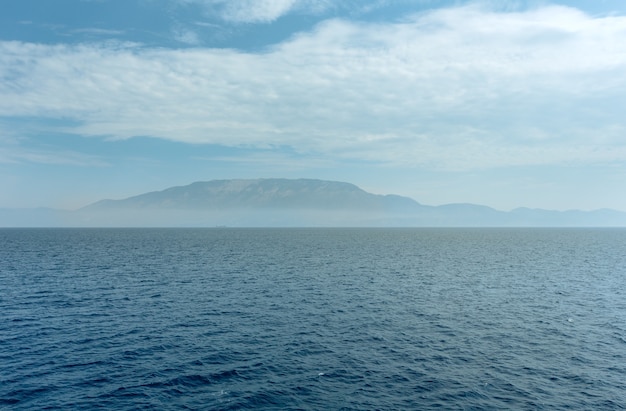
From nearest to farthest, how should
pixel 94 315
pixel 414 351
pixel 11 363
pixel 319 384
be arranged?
pixel 319 384 → pixel 11 363 → pixel 414 351 → pixel 94 315

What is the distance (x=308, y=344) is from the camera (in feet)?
172

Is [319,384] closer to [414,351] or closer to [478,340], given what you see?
[414,351]

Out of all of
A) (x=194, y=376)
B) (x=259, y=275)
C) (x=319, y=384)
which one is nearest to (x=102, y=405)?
(x=194, y=376)

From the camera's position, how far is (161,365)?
44469 mm

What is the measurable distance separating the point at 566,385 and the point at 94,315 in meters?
63.2

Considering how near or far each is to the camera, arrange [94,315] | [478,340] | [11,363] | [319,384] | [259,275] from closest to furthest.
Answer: [319,384] < [11,363] < [478,340] < [94,315] < [259,275]

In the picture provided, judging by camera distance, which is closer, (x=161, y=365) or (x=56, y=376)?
(x=56, y=376)

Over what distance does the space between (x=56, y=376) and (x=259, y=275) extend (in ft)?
227

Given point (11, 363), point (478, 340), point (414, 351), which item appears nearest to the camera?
point (11, 363)

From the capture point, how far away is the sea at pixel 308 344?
125ft

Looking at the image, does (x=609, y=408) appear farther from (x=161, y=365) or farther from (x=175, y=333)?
(x=175, y=333)

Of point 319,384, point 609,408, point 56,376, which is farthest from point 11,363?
point 609,408

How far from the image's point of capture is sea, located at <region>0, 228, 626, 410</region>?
125 ft

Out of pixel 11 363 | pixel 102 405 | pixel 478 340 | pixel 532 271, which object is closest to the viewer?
pixel 102 405
